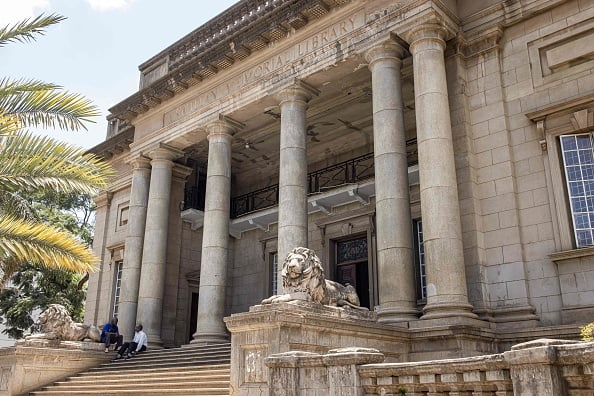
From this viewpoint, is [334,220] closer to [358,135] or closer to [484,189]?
[358,135]

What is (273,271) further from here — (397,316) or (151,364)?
(397,316)

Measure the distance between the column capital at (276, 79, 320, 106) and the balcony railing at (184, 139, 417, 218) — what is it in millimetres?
3769

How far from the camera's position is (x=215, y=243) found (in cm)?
1769

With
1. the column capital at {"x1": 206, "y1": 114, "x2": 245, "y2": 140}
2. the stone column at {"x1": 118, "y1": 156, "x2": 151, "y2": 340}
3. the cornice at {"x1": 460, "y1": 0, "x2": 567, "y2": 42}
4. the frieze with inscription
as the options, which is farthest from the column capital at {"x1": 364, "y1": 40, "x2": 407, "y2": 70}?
the stone column at {"x1": 118, "y1": 156, "x2": 151, "y2": 340}

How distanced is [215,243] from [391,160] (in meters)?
6.52

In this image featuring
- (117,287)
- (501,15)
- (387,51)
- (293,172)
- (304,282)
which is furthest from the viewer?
(117,287)

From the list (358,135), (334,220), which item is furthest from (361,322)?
(358,135)

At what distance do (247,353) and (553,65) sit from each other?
31.0 ft

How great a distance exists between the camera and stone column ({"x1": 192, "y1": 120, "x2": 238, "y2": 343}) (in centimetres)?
1712

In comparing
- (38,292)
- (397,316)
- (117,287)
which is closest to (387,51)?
(397,316)

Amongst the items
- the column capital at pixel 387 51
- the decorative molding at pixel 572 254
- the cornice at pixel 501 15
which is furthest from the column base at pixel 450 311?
the cornice at pixel 501 15

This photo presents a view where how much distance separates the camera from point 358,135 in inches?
841

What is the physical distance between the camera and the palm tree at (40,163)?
33.3ft

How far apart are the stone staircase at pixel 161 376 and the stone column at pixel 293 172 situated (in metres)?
2.82
